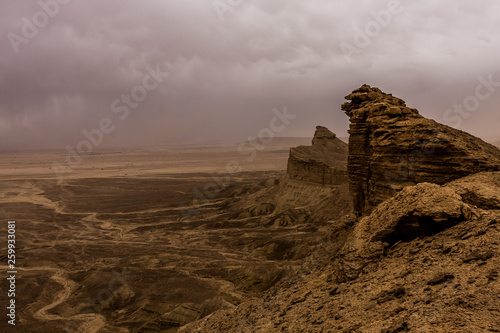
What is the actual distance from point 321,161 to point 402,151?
126ft

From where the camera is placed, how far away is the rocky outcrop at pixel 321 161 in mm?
47688

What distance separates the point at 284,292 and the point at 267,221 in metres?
36.0

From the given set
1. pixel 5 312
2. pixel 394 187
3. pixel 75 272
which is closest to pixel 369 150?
pixel 394 187

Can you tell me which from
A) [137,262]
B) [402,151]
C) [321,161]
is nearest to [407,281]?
[402,151]

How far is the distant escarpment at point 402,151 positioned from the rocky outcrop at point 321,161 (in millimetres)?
30927

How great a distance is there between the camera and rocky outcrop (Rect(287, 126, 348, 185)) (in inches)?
1877

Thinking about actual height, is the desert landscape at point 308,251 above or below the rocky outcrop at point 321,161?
below

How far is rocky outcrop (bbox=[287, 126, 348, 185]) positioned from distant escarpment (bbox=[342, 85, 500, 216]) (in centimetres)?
Result: 3093

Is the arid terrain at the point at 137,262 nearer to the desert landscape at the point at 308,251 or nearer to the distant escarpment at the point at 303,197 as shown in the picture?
the desert landscape at the point at 308,251

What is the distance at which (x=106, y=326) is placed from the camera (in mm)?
21234

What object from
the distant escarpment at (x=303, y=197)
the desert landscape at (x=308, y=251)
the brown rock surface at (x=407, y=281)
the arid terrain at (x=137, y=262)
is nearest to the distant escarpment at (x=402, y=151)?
the desert landscape at (x=308, y=251)

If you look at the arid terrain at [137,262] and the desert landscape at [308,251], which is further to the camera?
the arid terrain at [137,262]

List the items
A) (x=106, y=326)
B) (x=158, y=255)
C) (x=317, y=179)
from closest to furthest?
(x=106, y=326)
(x=158, y=255)
(x=317, y=179)

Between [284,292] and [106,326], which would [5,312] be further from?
[284,292]
